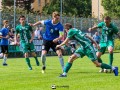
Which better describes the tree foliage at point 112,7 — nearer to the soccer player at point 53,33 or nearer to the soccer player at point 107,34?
the soccer player at point 107,34

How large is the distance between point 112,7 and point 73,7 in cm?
2881

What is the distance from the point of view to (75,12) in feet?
337

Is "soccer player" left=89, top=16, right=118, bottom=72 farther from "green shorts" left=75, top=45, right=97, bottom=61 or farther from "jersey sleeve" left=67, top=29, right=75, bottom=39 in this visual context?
"jersey sleeve" left=67, top=29, right=75, bottom=39

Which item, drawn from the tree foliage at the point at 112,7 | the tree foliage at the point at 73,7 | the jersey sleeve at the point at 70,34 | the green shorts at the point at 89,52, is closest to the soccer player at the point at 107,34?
the green shorts at the point at 89,52

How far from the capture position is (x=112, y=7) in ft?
254

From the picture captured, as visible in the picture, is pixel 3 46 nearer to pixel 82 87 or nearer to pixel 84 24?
pixel 82 87

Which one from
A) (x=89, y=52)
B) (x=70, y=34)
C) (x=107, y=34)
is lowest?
(x=89, y=52)

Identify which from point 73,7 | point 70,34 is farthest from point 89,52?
point 73,7

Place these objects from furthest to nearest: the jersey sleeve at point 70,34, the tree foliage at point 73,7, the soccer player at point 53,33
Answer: the tree foliage at point 73,7, the soccer player at point 53,33, the jersey sleeve at point 70,34

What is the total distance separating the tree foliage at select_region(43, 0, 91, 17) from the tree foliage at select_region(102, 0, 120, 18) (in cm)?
2162

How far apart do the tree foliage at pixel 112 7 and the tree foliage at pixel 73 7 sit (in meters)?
21.6

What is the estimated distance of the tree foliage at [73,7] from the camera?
3946 inches

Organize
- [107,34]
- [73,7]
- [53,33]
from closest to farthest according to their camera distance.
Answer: [53,33] < [107,34] < [73,7]

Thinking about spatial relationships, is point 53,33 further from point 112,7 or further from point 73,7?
point 73,7
